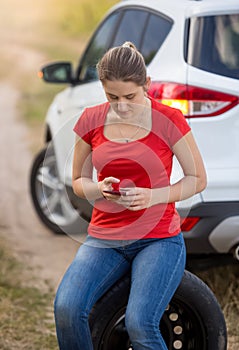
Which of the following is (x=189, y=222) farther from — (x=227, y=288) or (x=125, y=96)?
(x=125, y=96)

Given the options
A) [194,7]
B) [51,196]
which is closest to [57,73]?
[51,196]

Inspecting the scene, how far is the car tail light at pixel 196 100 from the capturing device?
428 centimetres

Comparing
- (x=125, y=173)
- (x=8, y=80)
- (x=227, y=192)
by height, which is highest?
(x=125, y=173)

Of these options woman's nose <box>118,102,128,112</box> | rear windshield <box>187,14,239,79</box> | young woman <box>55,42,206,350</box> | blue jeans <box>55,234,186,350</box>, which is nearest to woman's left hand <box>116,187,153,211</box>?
young woman <box>55,42,206,350</box>

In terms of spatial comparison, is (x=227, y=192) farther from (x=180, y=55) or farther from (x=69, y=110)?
(x=69, y=110)

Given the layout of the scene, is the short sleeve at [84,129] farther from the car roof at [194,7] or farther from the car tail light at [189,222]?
the car roof at [194,7]

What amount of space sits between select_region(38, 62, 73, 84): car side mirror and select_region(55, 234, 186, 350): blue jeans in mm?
2876

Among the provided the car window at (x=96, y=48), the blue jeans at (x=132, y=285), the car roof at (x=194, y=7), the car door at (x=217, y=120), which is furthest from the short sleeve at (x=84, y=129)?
the car window at (x=96, y=48)

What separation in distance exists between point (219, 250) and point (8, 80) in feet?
47.5

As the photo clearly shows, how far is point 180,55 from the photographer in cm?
446

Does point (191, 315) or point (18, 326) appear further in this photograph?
point (18, 326)

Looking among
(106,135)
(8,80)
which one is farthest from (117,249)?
(8,80)

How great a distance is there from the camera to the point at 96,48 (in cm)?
606

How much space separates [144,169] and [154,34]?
179cm
